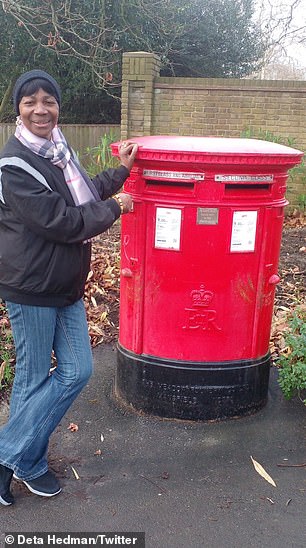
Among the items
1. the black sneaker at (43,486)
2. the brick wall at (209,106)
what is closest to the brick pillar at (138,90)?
the brick wall at (209,106)

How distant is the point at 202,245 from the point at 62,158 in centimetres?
90

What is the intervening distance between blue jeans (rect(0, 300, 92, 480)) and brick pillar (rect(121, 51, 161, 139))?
7.57m

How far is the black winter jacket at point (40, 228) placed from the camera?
204 cm

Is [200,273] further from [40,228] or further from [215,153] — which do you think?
[40,228]

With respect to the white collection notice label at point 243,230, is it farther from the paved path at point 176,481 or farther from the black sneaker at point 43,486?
the black sneaker at point 43,486

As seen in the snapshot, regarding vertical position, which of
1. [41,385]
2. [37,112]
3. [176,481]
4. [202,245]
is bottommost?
[176,481]

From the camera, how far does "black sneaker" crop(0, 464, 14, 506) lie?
7.90ft

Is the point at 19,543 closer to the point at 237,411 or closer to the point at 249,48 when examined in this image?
the point at 237,411

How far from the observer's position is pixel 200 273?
9.20ft

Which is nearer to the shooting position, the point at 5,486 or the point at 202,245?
the point at 5,486

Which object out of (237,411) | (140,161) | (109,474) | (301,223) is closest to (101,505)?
(109,474)

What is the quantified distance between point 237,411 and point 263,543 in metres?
0.93

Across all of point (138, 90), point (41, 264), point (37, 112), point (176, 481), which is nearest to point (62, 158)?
point (37, 112)

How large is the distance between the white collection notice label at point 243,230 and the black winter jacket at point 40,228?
0.73 meters
